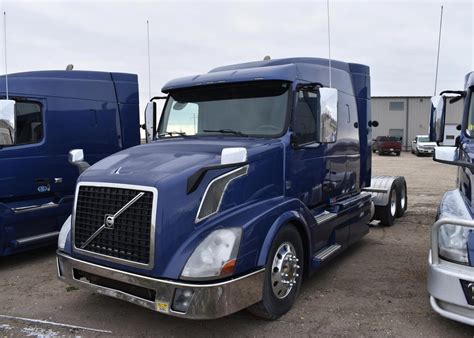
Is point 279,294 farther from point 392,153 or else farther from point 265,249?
point 392,153

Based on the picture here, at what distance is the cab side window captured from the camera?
6473 millimetres

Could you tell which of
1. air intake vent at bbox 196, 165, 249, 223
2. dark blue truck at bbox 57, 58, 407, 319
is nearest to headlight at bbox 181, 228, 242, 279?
dark blue truck at bbox 57, 58, 407, 319

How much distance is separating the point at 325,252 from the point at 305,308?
92 cm

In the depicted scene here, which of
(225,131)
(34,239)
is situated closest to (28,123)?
(34,239)

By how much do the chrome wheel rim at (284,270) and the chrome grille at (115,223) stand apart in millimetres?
1286

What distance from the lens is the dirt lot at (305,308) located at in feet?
13.6

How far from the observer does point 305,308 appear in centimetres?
466

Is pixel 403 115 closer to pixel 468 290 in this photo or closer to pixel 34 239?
pixel 34 239

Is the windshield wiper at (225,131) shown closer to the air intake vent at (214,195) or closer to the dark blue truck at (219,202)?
the dark blue truck at (219,202)

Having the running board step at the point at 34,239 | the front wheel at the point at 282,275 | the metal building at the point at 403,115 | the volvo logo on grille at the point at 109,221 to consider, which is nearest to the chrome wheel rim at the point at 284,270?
the front wheel at the point at 282,275

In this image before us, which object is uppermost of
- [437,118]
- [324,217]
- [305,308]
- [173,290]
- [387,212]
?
[437,118]

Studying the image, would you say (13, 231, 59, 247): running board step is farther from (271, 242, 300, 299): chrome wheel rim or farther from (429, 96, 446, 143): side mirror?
(429, 96, 446, 143): side mirror

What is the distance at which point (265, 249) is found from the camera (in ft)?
13.1

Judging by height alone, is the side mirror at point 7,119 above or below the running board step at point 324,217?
above
